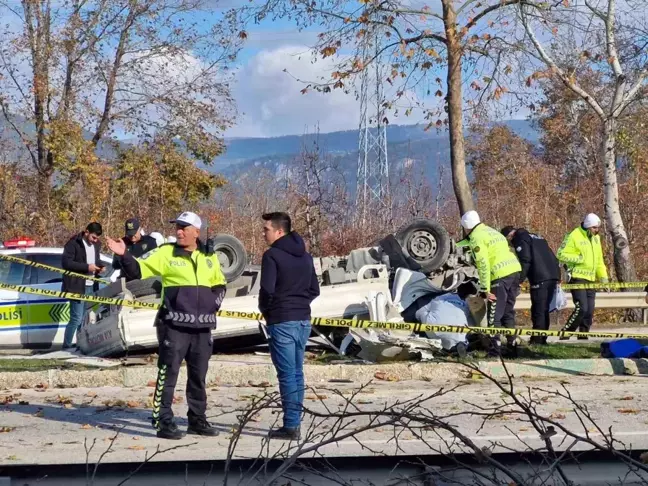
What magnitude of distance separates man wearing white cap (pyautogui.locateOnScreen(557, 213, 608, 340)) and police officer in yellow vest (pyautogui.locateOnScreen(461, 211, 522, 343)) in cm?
151

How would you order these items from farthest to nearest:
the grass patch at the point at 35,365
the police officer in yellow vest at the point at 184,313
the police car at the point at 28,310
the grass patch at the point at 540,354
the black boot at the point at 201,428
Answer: the police car at the point at 28,310 < the grass patch at the point at 540,354 < the grass patch at the point at 35,365 < the black boot at the point at 201,428 < the police officer in yellow vest at the point at 184,313

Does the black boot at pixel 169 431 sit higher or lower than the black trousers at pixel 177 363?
lower

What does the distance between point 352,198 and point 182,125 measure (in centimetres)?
515

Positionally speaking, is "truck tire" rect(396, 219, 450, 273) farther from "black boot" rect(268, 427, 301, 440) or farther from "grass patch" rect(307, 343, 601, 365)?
"black boot" rect(268, 427, 301, 440)

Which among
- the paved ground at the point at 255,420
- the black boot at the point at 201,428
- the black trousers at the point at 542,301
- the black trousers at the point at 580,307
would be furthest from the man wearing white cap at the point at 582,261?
the black boot at the point at 201,428

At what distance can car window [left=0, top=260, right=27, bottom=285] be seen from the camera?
1330 centimetres

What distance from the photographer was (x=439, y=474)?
3424 mm

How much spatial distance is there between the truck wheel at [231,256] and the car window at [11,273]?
105 inches

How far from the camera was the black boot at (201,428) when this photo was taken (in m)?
7.68

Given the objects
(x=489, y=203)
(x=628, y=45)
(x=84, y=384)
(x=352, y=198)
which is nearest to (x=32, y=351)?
(x=84, y=384)

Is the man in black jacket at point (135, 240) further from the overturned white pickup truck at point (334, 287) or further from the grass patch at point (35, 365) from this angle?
the grass patch at point (35, 365)

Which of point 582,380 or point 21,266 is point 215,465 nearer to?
point 582,380

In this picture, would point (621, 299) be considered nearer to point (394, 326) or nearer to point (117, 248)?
point (394, 326)

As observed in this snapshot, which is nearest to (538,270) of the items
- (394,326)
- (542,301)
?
(542,301)
